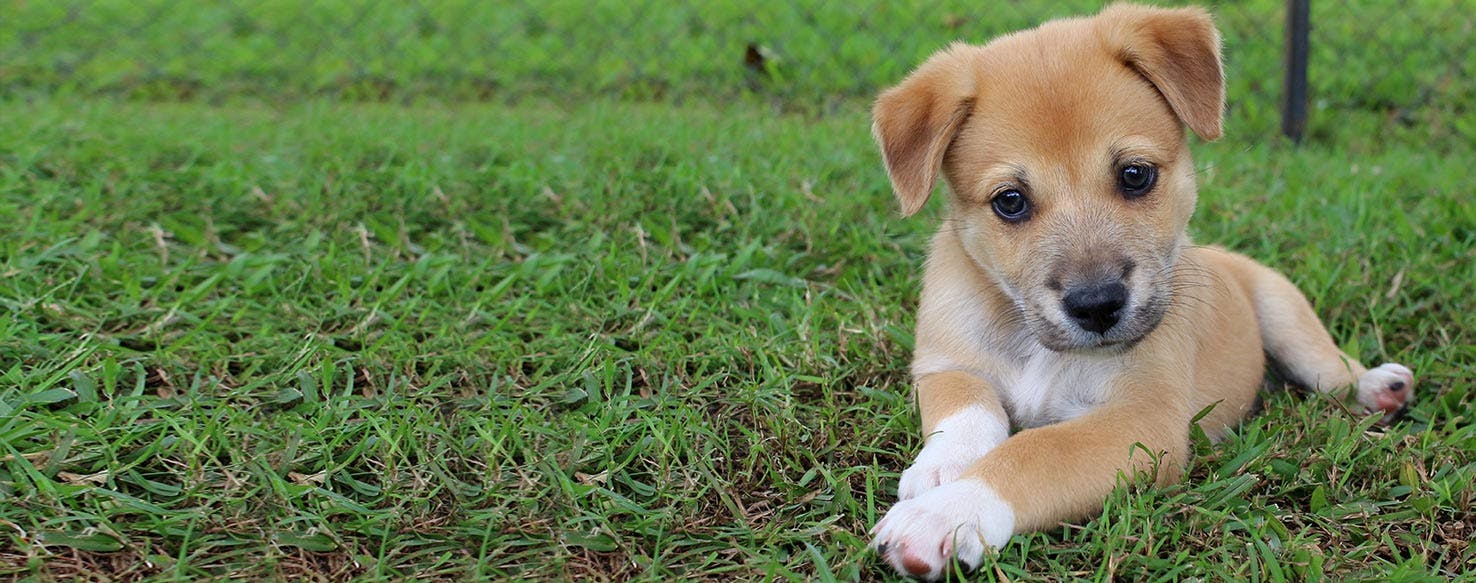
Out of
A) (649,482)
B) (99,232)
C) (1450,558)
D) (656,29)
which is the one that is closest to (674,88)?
(656,29)

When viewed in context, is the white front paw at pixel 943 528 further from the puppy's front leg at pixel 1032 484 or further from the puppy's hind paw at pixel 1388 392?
the puppy's hind paw at pixel 1388 392

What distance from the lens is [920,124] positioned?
3.41m

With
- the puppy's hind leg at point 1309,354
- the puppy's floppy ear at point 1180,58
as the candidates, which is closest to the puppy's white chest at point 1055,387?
the puppy's floppy ear at point 1180,58

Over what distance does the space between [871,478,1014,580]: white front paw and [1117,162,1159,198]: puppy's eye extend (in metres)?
0.95

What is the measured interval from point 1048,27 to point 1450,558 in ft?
5.86

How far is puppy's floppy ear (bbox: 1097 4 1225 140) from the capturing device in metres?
3.32

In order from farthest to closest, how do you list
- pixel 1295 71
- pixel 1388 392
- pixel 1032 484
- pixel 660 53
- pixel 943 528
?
pixel 660 53 < pixel 1295 71 < pixel 1388 392 < pixel 1032 484 < pixel 943 528

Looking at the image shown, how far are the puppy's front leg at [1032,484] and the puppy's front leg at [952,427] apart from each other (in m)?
0.13

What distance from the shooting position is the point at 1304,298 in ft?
14.1

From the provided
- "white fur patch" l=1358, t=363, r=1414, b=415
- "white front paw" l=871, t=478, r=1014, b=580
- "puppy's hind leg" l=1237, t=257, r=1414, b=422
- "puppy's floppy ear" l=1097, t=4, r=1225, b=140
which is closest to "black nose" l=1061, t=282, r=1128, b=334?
"white front paw" l=871, t=478, r=1014, b=580

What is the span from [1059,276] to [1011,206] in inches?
11.8

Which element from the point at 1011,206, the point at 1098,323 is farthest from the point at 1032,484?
the point at 1011,206

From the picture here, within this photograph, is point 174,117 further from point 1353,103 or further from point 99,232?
point 1353,103

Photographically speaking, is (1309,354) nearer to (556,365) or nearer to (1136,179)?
(1136,179)
